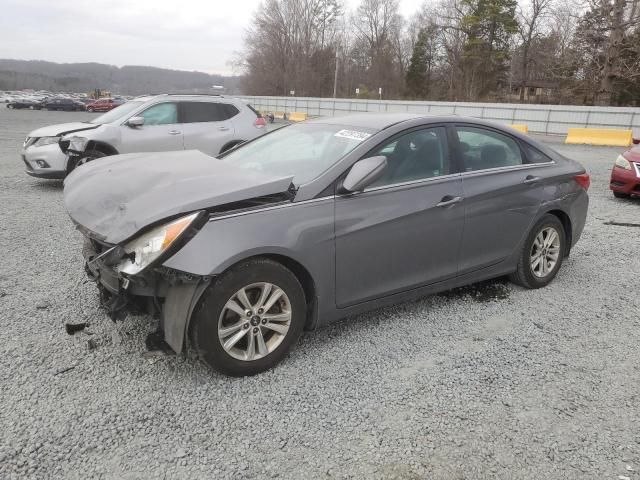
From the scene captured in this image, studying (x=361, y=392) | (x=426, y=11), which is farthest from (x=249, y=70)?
(x=361, y=392)

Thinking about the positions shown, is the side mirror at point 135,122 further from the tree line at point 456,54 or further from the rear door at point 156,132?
the tree line at point 456,54

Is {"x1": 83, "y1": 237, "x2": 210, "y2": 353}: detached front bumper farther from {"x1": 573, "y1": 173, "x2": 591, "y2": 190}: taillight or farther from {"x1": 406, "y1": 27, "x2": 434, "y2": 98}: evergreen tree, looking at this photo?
{"x1": 406, "y1": 27, "x2": 434, "y2": 98}: evergreen tree

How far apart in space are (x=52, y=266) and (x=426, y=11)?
72651mm

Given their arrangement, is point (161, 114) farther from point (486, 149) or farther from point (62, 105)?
point (62, 105)

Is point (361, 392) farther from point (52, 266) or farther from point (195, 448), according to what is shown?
point (52, 266)

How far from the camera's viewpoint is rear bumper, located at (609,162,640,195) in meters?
8.33

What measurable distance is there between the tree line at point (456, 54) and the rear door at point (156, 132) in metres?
30.9

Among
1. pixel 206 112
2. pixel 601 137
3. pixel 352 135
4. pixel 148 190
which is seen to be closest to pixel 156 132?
pixel 206 112

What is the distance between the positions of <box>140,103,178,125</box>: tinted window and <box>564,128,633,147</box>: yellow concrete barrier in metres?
17.5

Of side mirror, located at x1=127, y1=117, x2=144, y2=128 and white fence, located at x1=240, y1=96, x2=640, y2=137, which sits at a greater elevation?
side mirror, located at x1=127, y1=117, x2=144, y2=128

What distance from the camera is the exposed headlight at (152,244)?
2645 millimetres

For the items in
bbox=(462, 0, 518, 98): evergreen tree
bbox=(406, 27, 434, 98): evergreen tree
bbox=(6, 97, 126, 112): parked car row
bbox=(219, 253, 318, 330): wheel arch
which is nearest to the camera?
bbox=(219, 253, 318, 330): wheel arch

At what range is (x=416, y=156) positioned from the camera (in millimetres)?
3695

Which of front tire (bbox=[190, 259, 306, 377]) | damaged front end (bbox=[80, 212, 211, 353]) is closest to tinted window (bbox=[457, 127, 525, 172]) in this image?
front tire (bbox=[190, 259, 306, 377])
